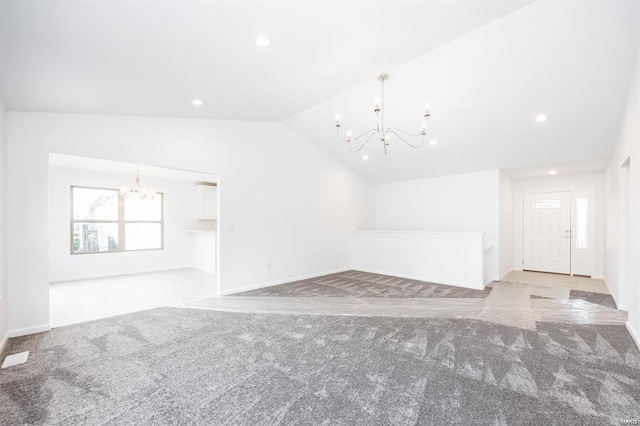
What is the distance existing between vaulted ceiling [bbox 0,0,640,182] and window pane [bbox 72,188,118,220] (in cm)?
409

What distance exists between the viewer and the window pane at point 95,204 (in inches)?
257

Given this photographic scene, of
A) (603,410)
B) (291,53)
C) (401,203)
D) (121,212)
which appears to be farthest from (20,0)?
(401,203)

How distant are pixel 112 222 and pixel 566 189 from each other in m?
10.9

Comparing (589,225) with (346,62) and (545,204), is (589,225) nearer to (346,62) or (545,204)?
(545,204)

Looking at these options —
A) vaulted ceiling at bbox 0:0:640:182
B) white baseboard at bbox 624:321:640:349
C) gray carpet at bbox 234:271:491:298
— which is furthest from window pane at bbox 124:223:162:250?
white baseboard at bbox 624:321:640:349

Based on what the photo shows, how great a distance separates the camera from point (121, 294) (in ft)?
16.5

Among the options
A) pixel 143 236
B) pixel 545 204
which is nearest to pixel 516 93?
pixel 545 204

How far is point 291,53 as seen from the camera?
2.75 metres

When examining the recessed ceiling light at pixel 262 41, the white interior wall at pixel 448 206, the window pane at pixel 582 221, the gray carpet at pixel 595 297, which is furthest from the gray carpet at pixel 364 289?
the recessed ceiling light at pixel 262 41

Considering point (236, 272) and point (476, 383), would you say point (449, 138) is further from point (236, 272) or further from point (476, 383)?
point (236, 272)

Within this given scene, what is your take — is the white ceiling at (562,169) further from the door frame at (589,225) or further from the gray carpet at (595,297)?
the gray carpet at (595,297)

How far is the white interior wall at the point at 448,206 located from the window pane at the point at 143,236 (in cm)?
595

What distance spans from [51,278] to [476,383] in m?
7.87

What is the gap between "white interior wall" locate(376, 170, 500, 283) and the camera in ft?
20.1
